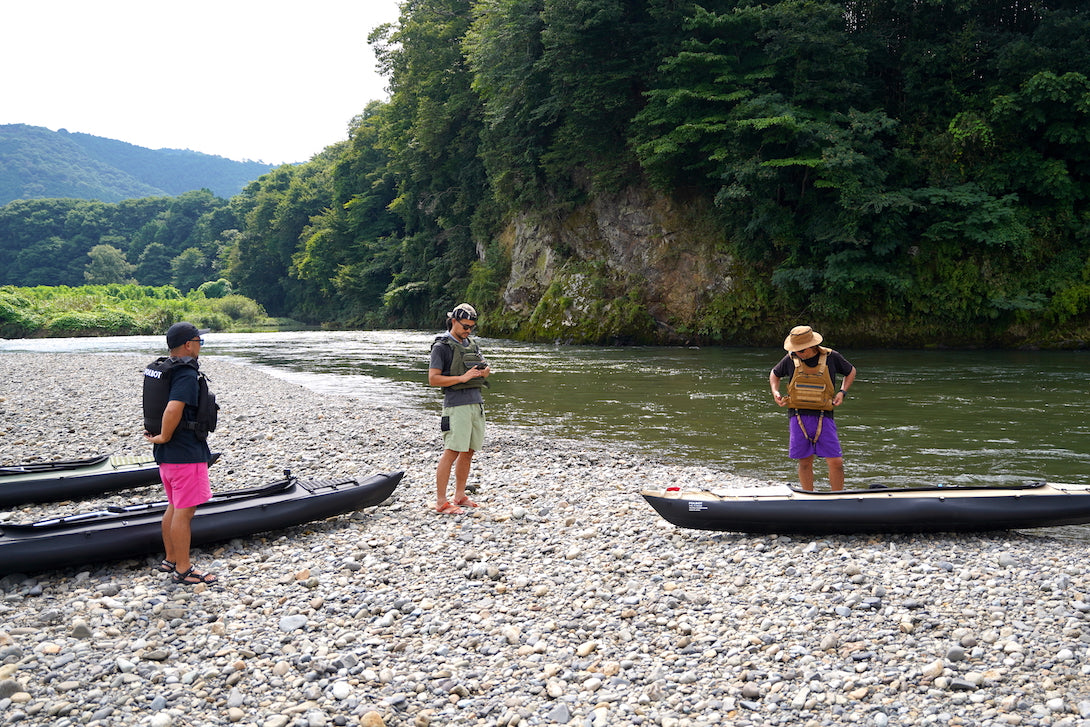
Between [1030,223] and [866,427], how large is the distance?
724 inches

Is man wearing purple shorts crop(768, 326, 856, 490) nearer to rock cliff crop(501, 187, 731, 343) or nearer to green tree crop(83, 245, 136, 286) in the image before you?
rock cliff crop(501, 187, 731, 343)

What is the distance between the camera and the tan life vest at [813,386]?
7.07 meters

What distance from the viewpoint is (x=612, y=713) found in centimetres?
368

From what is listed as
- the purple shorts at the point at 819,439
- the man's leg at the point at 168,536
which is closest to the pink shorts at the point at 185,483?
the man's leg at the point at 168,536

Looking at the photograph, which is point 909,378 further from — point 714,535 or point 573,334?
point 573,334

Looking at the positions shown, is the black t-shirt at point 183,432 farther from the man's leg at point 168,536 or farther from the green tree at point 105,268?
the green tree at point 105,268

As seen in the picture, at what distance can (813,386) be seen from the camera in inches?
279

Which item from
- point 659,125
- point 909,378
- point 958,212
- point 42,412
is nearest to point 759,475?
point 909,378

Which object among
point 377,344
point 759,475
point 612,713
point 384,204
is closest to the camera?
point 612,713

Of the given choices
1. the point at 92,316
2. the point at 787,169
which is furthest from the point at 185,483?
the point at 92,316

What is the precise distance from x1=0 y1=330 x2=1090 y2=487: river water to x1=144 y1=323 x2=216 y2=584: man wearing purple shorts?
6.65m

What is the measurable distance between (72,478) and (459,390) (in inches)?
181

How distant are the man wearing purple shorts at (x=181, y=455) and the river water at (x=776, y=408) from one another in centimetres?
665

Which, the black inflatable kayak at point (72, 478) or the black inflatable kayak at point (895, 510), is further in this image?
the black inflatable kayak at point (72, 478)
